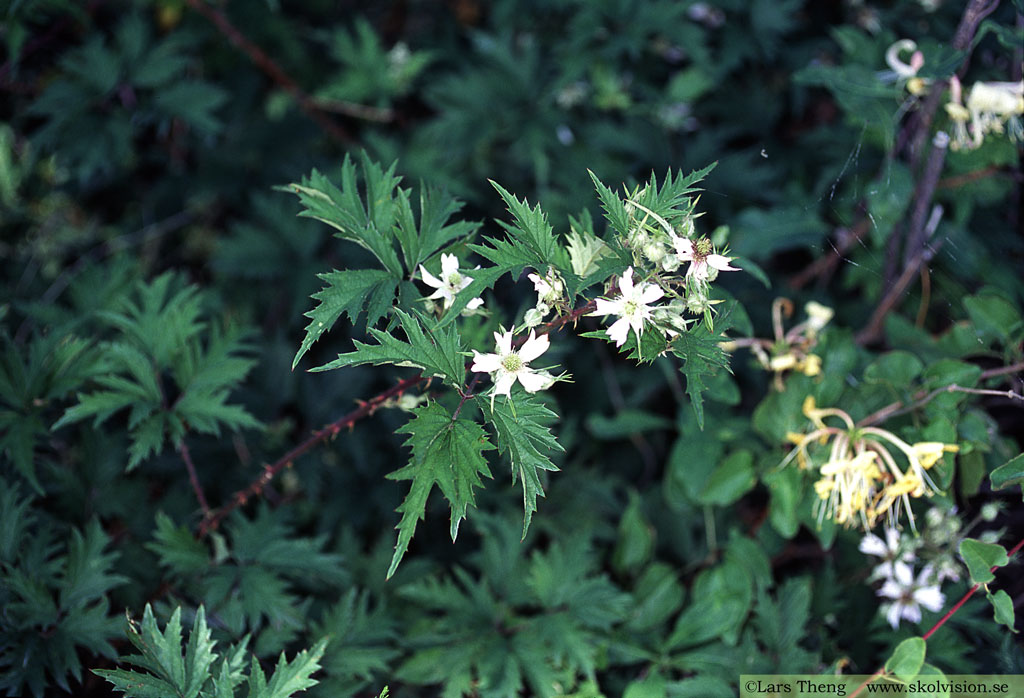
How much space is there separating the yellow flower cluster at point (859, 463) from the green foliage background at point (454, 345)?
0.08m

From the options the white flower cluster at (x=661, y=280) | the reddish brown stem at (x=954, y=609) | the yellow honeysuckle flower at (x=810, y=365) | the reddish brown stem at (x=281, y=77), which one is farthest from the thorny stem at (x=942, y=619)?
the reddish brown stem at (x=281, y=77)

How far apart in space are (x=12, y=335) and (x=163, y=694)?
5.10 ft

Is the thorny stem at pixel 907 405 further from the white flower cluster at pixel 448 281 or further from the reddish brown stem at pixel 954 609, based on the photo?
the white flower cluster at pixel 448 281

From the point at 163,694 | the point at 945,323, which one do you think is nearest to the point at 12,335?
the point at 163,694

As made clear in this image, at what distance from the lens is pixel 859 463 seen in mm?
1625

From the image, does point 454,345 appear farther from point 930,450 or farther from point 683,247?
point 930,450

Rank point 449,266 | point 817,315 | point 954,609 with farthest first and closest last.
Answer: point 817,315, point 954,609, point 449,266

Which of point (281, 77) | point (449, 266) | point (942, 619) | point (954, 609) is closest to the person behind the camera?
point (449, 266)

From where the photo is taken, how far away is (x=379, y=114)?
3.07 metres

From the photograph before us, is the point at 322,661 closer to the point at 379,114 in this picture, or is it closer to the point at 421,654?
the point at 421,654

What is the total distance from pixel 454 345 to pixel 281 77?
84.6 inches

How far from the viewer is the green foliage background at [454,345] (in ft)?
5.92

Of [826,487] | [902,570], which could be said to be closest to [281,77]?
[826,487]

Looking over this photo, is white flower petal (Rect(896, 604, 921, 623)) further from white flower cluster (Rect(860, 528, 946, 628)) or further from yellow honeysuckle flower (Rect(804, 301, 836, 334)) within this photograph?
yellow honeysuckle flower (Rect(804, 301, 836, 334))
